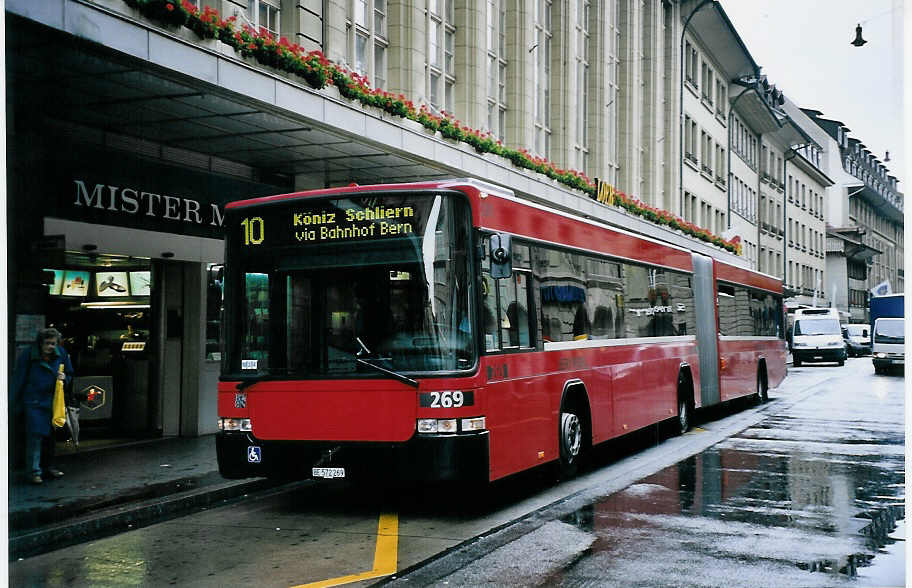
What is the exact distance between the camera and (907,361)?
555cm

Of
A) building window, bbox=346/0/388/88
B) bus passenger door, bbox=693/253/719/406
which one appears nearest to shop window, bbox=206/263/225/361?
building window, bbox=346/0/388/88

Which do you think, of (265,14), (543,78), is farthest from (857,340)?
(265,14)

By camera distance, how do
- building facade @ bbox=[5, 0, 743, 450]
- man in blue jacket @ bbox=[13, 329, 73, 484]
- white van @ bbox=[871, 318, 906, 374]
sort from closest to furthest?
building facade @ bbox=[5, 0, 743, 450]
man in blue jacket @ bbox=[13, 329, 73, 484]
white van @ bbox=[871, 318, 906, 374]

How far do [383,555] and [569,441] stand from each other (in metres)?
3.94

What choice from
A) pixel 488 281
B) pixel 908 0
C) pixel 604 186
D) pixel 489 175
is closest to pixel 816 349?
pixel 604 186

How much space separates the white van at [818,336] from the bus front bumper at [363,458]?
133 feet

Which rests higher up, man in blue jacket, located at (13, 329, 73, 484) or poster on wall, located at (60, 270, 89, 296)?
poster on wall, located at (60, 270, 89, 296)

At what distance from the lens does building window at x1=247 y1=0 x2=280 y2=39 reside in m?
15.3

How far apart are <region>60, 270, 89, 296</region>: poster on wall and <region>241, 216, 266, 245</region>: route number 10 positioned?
5154 millimetres

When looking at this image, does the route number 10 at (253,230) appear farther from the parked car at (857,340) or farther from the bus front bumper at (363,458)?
the parked car at (857,340)

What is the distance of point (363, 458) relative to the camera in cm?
892

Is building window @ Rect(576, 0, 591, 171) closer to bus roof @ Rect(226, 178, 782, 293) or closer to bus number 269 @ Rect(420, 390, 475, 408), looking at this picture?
bus roof @ Rect(226, 178, 782, 293)

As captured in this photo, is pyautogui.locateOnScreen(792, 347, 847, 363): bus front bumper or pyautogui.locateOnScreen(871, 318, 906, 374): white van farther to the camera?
pyautogui.locateOnScreen(792, 347, 847, 363): bus front bumper

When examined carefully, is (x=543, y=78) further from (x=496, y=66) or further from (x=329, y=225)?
(x=329, y=225)
